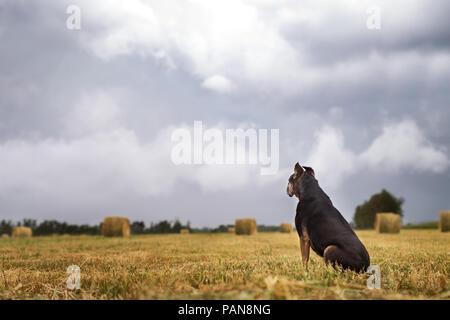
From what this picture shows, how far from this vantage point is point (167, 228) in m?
38.5

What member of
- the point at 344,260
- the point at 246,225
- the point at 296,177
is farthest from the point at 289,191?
the point at 246,225

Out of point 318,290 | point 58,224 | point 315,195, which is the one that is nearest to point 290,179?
point 315,195

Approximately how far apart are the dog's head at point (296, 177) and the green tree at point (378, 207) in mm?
67985

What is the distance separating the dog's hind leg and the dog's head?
48.7 inches

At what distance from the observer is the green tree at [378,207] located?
6831 cm

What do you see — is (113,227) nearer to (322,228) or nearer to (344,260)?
(322,228)

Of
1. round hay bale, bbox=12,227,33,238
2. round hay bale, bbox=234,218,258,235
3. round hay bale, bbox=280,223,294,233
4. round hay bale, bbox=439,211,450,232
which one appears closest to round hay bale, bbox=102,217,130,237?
round hay bale, bbox=234,218,258,235

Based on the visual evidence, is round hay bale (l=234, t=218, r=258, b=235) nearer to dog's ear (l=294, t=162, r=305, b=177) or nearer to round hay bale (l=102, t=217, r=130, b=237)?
round hay bale (l=102, t=217, r=130, b=237)

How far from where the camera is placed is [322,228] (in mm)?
4594

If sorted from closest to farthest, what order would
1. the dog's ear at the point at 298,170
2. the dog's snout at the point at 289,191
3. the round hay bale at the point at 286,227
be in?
the dog's ear at the point at 298,170 → the dog's snout at the point at 289,191 → the round hay bale at the point at 286,227

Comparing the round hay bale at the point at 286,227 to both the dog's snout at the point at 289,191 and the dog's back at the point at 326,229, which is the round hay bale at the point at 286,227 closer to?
the dog's snout at the point at 289,191

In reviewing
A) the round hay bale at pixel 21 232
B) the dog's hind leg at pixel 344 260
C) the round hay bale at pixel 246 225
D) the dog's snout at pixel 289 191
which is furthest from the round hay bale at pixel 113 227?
the dog's hind leg at pixel 344 260
